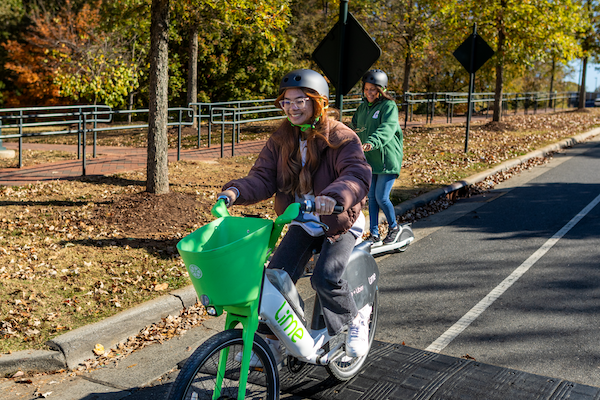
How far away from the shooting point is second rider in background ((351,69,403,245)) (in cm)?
617

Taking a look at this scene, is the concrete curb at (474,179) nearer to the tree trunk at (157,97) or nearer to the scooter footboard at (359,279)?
the tree trunk at (157,97)

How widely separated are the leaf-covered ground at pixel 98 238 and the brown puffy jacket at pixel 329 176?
1.98m

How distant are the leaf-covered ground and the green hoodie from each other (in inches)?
79.3

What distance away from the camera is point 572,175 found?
1154 cm

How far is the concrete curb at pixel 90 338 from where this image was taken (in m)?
4.01

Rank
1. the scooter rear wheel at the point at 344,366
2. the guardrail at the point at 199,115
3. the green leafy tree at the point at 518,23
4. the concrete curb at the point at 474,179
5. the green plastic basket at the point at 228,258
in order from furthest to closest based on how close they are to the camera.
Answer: the green leafy tree at the point at 518,23, the guardrail at the point at 199,115, the concrete curb at the point at 474,179, the scooter rear wheel at the point at 344,366, the green plastic basket at the point at 228,258

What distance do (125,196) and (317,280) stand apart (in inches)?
216

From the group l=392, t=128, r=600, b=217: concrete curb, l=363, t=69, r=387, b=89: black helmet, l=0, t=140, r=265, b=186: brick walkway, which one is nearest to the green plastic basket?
l=363, t=69, r=387, b=89: black helmet

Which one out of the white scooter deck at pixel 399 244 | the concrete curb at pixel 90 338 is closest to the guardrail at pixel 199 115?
the white scooter deck at pixel 399 244

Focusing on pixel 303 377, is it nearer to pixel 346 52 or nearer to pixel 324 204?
pixel 324 204

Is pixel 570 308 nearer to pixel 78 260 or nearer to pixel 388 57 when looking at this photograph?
pixel 78 260

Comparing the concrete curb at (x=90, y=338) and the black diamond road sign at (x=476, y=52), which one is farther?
the black diamond road sign at (x=476, y=52)

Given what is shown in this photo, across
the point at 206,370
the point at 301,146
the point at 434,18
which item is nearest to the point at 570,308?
the point at 301,146

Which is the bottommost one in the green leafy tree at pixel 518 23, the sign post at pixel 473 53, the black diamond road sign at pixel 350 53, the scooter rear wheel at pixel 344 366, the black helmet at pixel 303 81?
the scooter rear wheel at pixel 344 366
